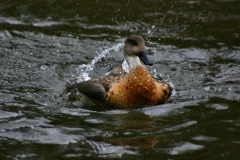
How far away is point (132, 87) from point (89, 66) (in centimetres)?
209

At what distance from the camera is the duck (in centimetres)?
785

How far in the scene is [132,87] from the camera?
790cm

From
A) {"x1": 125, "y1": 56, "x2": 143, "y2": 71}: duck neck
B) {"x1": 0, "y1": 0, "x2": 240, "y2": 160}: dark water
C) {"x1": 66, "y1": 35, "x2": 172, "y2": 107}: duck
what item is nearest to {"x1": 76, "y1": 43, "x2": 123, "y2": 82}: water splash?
{"x1": 0, "y1": 0, "x2": 240, "y2": 160}: dark water

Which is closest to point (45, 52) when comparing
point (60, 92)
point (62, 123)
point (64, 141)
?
point (60, 92)

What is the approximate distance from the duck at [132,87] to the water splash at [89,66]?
1.01 metres

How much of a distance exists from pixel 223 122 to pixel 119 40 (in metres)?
4.40

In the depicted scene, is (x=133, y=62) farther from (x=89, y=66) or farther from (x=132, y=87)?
(x=89, y=66)

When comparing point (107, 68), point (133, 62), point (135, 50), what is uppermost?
point (135, 50)

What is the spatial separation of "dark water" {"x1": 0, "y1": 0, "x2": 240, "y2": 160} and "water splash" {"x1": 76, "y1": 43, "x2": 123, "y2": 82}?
20mm

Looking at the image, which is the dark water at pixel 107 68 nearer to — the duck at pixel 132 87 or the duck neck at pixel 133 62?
the duck at pixel 132 87

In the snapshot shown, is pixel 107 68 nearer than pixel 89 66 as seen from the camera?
No

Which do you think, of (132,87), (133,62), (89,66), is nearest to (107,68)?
(89,66)

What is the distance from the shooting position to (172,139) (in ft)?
20.7

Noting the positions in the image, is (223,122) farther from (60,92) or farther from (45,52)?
(45,52)
